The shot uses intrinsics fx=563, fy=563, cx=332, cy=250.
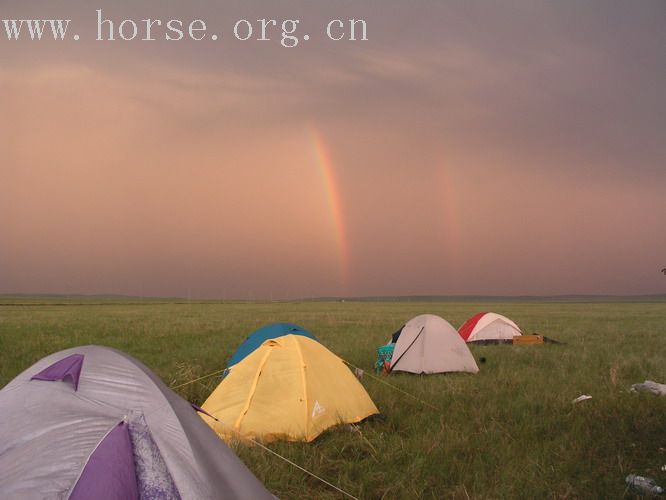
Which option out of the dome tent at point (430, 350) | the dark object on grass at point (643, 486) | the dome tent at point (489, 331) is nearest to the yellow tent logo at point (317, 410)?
the dark object on grass at point (643, 486)

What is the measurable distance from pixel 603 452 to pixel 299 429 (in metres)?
4.20

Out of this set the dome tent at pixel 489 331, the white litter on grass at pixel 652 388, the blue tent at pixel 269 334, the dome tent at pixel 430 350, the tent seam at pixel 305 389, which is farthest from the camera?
the dome tent at pixel 489 331

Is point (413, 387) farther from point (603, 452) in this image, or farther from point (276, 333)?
point (603, 452)

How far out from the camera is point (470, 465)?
7020mm

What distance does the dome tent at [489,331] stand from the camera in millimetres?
21625

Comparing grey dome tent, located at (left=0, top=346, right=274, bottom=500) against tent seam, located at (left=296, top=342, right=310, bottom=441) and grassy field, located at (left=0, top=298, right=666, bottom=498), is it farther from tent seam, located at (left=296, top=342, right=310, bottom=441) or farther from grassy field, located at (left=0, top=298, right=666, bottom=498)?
tent seam, located at (left=296, top=342, right=310, bottom=441)

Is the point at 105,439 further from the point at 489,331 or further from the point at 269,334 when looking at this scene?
the point at 489,331

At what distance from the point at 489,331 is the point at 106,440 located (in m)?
19.3

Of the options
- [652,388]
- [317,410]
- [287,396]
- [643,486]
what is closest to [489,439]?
[643,486]

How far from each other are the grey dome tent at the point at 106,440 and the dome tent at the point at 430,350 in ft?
30.3

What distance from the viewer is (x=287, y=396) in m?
8.33

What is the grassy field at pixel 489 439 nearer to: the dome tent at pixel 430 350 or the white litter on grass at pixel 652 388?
the white litter on grass at pixel 652 388

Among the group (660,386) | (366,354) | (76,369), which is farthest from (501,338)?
(76,369)

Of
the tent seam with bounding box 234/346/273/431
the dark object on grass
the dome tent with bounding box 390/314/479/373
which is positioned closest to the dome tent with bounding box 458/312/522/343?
the dome tent with bounding box 390/314/479/373
